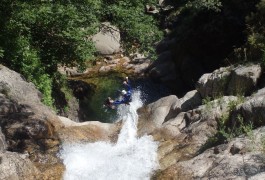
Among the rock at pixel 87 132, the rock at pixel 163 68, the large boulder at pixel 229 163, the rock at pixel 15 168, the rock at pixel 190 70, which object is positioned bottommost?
the large boulder at pixel 229 163

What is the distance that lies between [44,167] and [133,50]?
924 cm

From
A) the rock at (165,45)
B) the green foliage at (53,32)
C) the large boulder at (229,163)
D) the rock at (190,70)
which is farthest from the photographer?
the rock at (165,45)

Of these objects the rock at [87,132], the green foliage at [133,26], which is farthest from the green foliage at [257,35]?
the rock at [87,132]

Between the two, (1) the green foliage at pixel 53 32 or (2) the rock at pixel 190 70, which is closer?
(1) the green foliage at pixel 53 32

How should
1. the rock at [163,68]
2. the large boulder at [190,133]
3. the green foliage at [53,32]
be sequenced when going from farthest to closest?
the rock at [163,68]
the green foliage at [53,32]
the large boulder at [190,133]

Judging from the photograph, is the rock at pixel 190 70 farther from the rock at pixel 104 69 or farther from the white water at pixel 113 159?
the white water at pixel 113 159

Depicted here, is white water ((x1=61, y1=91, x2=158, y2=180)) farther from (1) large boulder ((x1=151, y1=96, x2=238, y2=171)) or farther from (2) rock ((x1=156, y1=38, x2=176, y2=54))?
(2) rock ((x1=156, y1=38, x2=176, y2=54))

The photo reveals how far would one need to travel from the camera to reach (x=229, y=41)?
24.2 metres

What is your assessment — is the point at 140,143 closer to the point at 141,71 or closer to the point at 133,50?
the point at 133,50

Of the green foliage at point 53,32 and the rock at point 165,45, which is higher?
the rock at point 165,45

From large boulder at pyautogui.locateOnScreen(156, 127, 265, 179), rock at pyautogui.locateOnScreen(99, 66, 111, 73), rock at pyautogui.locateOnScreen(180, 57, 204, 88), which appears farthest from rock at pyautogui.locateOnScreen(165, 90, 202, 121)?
rock at pyautogui.locateOnScreen(99, 66, 111, 73)

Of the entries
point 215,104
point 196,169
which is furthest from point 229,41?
point 196,169

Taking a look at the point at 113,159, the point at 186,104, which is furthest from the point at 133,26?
the point at 113,159

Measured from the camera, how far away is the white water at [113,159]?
1274 centimetres
